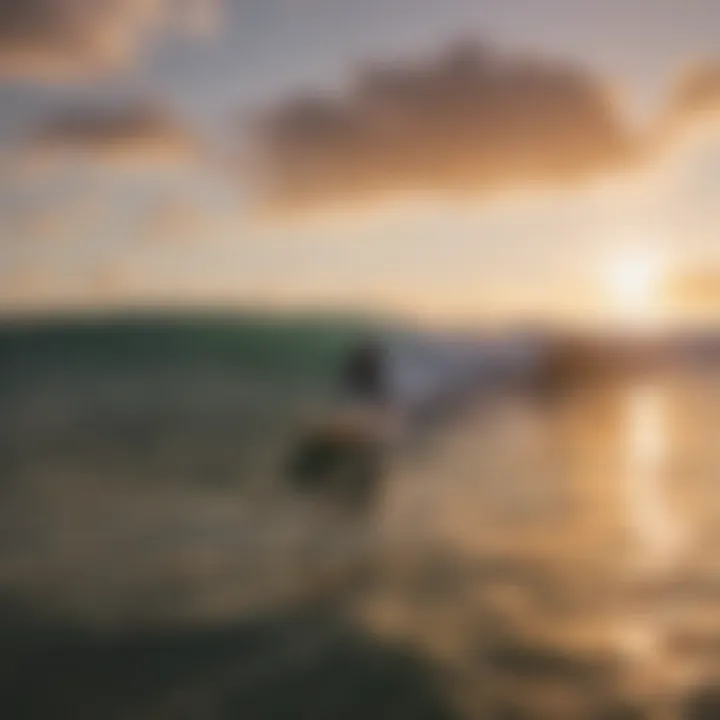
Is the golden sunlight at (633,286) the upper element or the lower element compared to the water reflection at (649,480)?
upper

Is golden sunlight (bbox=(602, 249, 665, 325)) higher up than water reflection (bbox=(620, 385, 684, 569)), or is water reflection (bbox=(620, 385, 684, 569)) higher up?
golden sunlight (bbox=(602, 249, 665, 325))

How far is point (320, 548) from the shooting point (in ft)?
3.37

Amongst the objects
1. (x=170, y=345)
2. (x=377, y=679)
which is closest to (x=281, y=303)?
(x=170, y=345)

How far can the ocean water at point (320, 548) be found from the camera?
970 millimetres

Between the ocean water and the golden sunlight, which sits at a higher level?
the golden sunlight

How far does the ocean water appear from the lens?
3.18ft

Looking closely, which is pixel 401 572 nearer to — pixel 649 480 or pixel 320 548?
pixel 320 548

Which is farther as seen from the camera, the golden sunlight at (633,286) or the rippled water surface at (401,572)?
the golden sunlight at (633,286)

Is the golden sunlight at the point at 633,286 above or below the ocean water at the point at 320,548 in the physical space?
above

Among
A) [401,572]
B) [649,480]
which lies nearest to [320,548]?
[401,572]

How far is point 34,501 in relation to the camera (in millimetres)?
1027

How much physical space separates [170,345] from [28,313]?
16cm

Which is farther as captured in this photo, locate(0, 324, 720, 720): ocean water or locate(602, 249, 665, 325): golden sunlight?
locate(602, 249, 665, 325): golden sunlight

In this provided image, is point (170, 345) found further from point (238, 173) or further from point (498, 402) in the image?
point (498, 402)
